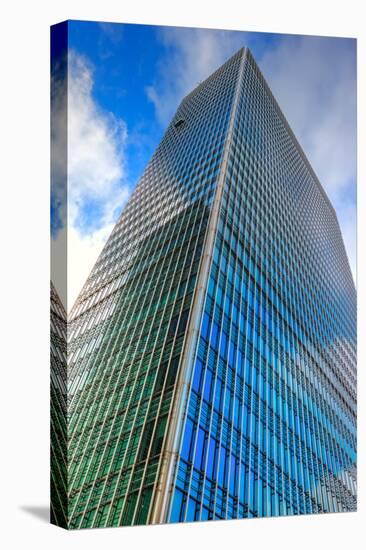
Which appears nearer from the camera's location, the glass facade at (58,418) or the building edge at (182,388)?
the glass facade at (58,418)

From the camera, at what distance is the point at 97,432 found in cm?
4278

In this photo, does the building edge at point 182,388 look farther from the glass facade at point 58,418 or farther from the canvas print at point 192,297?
the glass facade at point 58,418

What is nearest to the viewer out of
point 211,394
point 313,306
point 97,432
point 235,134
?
point 211,394

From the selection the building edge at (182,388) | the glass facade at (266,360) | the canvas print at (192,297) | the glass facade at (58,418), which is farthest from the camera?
the glass facade at (266,360)

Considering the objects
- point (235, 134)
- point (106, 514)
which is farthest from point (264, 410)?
point (235, 134)

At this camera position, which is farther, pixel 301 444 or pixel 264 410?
pixel 301 444

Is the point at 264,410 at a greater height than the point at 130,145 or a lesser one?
lesser

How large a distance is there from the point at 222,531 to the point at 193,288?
57.0 ft

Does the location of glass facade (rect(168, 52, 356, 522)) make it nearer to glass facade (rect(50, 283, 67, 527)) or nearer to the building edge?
the building edge

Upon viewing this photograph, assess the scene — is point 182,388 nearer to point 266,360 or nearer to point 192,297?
point 192,297

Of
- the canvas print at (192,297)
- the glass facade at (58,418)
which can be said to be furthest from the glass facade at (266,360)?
the glass facade at (58,418)

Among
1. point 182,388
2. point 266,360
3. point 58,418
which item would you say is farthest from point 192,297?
point 58,418

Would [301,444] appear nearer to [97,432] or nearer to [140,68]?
[97,432]

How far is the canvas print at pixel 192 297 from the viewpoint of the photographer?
109 feet
